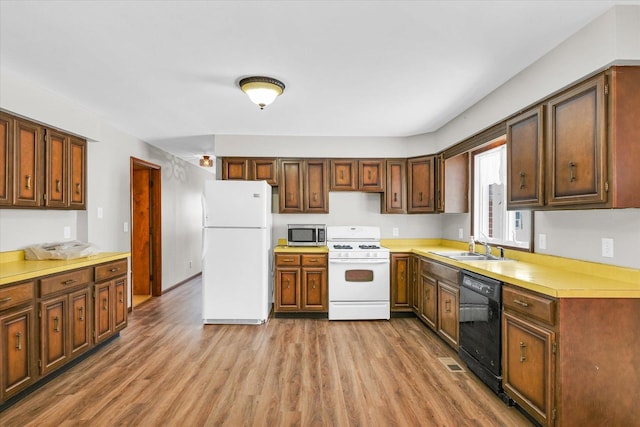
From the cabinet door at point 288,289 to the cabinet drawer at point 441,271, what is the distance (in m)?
1.54

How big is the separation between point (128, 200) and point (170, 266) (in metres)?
1.61

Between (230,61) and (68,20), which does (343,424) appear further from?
(68,20)

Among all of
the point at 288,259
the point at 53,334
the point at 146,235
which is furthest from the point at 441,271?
the point at 146,235

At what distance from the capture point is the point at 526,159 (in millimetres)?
2586

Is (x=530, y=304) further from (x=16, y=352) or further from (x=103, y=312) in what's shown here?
(x=103, y=312)

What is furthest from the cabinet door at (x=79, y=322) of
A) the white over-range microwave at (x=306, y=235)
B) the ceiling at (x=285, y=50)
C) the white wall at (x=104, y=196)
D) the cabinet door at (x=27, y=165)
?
the white over-range microwave at (x=306, y=235)

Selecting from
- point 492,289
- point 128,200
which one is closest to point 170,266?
point 128,200

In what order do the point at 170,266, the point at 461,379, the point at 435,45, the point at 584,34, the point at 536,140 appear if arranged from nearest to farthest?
the point at 584,34
the point at 435,45
the point at 536,140
the point at 461,379
the point at 170,266

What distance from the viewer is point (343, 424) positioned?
215cm

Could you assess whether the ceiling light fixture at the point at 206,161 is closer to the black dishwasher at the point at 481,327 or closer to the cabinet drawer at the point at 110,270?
the cabinet drawer at the point at 110,270

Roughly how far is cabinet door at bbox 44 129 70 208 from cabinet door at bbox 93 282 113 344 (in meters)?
0.89

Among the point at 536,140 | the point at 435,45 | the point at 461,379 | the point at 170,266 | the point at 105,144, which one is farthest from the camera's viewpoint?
the point at 170,266

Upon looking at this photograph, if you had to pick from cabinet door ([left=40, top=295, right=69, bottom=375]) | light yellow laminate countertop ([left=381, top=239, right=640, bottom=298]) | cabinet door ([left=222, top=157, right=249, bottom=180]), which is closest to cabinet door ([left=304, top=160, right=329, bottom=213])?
cabinet door ([left=222, top=157, right=249, bottom=180])

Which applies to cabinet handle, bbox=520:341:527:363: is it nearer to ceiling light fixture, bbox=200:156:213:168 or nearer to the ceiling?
the ceiling
